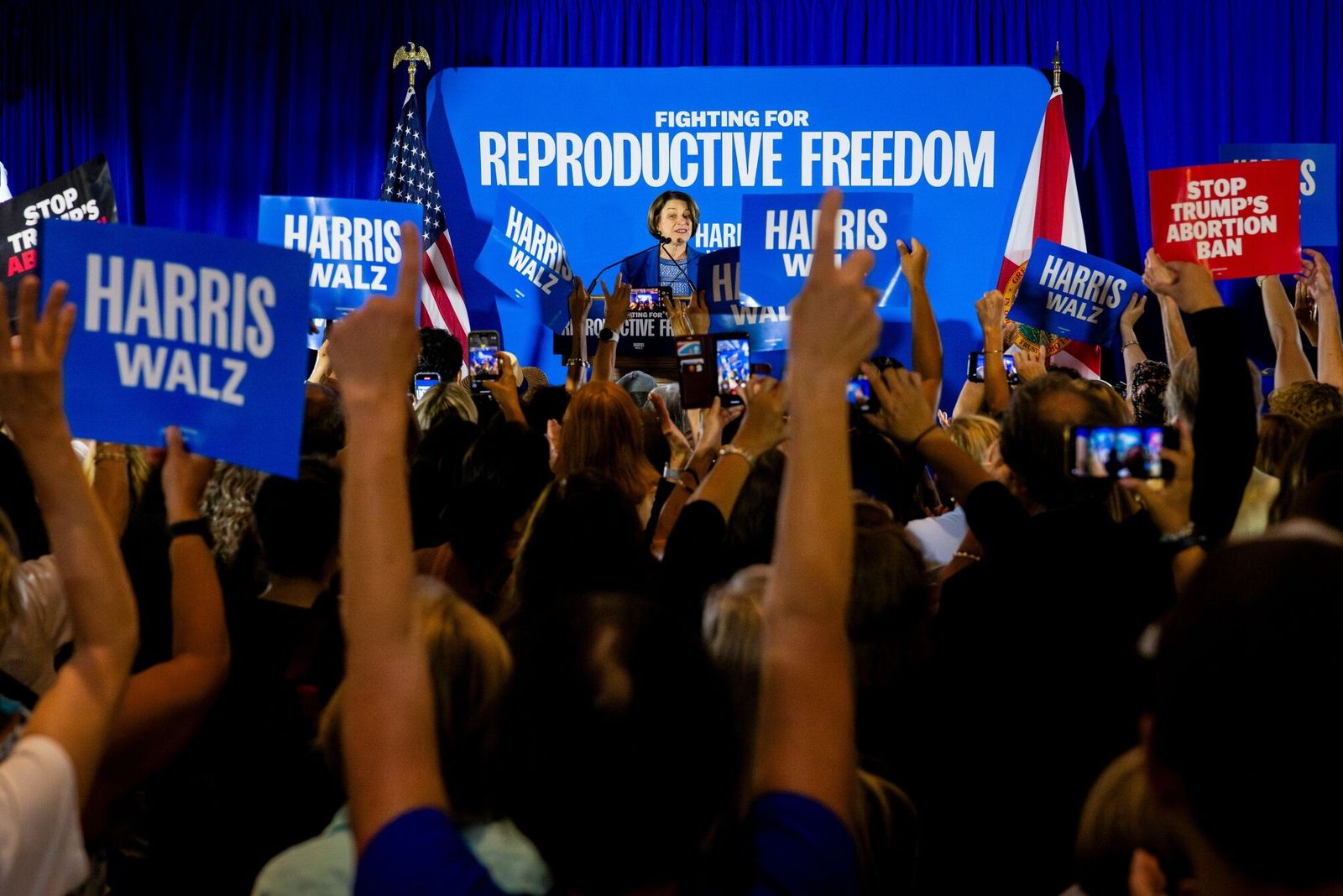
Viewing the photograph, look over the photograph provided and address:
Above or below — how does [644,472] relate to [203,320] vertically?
below

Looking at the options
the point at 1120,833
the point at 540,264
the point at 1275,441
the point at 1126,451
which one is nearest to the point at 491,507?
the point at 1126,451

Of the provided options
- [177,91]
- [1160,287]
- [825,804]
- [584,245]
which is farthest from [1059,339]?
[825,804]

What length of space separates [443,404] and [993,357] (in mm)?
1628

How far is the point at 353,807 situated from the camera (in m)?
1.03

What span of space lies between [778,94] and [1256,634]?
8.06 metres

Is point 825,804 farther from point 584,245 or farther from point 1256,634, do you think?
point 584,245

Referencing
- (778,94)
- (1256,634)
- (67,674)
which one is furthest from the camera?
(778,94)

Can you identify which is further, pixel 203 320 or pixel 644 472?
pixel 644 472

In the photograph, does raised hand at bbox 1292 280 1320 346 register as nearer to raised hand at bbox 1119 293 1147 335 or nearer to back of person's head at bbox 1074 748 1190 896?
raised hand at bbox 1119 293 1147 335

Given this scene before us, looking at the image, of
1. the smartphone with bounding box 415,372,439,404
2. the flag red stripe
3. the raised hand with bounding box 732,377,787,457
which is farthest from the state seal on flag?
the raised hand with bounding box 732,377,787,457

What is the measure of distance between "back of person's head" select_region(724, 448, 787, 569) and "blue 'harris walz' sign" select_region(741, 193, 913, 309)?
2.51 meters

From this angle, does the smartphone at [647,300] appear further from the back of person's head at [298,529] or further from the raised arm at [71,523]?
the raised arm at [71,523]

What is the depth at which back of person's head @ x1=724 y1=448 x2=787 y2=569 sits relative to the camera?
2203 mm

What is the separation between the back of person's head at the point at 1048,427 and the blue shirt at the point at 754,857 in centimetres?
116
